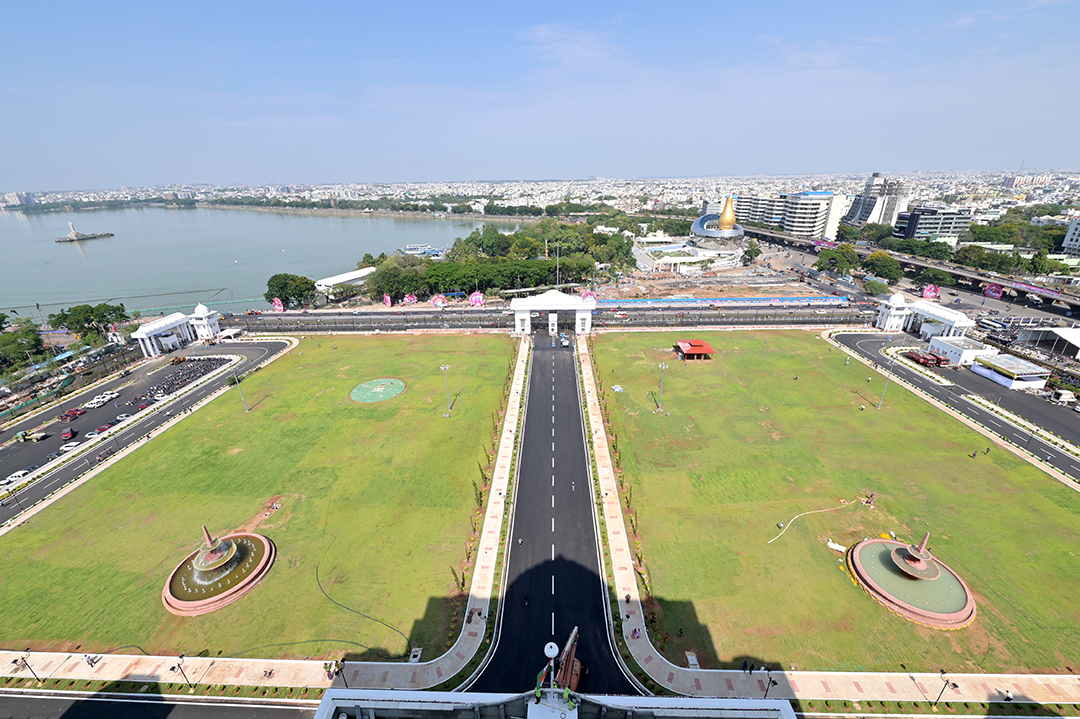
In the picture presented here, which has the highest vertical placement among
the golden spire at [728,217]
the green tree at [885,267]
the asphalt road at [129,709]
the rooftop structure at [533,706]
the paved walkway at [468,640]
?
the golden spire at [728,217]

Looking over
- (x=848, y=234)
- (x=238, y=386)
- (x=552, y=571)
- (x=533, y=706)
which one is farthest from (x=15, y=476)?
(x=848, y=234)

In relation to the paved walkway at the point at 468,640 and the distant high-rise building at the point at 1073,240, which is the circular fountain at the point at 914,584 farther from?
the distant high-rise building at the point at 1073,240

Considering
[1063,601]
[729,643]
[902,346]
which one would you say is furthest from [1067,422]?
[729,643]

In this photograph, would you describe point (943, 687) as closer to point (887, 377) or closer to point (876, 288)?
point (887, 377)

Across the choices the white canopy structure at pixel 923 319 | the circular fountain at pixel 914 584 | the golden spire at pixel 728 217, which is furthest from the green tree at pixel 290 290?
the golden spire at pixel 728 217

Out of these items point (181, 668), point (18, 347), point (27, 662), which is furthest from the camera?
point (18, 347)

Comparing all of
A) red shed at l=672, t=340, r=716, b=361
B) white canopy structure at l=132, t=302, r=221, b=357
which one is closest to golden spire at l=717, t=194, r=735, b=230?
red shed at l=672, t=340, r=716, b=361

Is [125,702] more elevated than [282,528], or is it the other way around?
[282,528]
